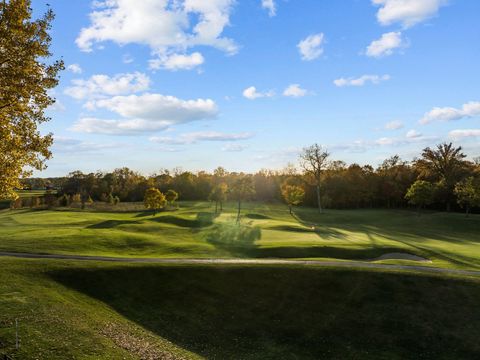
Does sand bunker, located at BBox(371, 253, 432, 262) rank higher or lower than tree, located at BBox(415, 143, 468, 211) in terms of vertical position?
lower

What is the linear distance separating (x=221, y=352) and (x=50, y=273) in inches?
608

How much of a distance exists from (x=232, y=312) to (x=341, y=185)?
97.2 meters

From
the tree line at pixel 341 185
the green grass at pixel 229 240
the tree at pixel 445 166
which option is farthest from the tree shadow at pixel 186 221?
the tree at pixel 445 166

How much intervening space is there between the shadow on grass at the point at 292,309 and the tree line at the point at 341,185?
189 feet

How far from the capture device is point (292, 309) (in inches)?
1074

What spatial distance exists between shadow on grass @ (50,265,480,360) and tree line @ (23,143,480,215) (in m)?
57.6

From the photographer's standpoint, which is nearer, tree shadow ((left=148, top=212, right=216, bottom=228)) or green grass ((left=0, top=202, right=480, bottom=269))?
green grass ((left=0, top=202, right=480, bottom=269))

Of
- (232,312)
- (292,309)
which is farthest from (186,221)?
(292,309)

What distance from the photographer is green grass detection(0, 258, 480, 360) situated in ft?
68.1

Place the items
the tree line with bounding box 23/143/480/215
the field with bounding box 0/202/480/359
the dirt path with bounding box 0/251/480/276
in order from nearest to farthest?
the field with bounding box 0/202/480/359 < the dirt path with bounding box 0/251/480/276 < the tree line with bounding box 23/143/480/215

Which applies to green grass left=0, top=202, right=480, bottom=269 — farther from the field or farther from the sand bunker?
the field

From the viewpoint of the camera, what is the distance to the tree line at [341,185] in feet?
295

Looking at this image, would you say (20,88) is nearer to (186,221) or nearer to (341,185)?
(186,221)

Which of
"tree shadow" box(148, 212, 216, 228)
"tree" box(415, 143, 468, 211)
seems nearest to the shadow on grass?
"tree shadow" box(148, 212, 216, 228)
